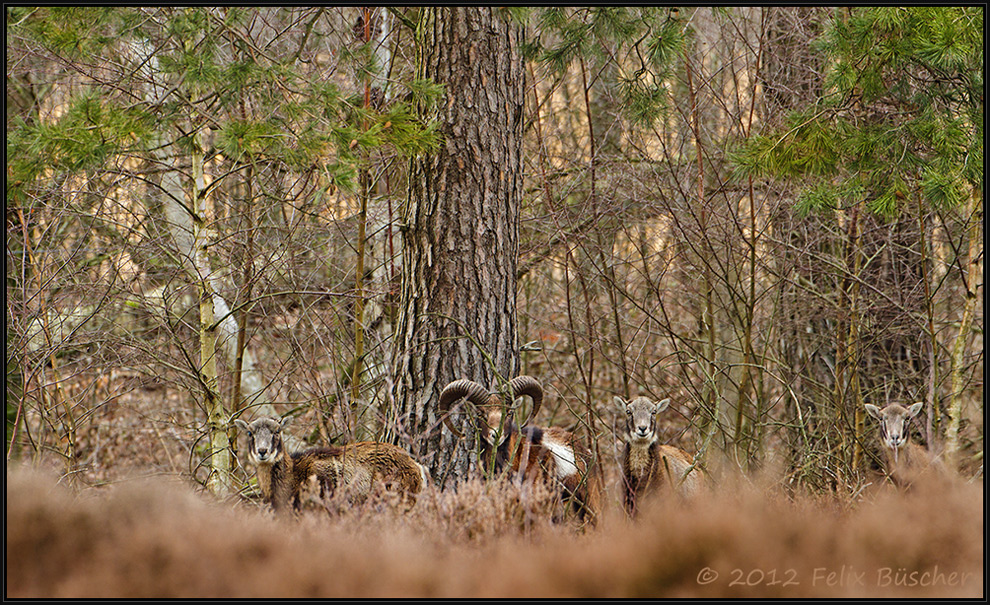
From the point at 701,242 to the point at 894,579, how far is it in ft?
18.8

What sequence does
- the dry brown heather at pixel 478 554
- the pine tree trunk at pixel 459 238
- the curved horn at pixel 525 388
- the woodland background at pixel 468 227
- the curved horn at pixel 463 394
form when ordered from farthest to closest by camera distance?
1. the pine tree trunk at pixel 459 238
2. the curved horn at pixel 525 388
3. the curved horn at pixel 463 394
4. the woodland background at pixel 468 227
5. the dry brown heather at pixel 478 554

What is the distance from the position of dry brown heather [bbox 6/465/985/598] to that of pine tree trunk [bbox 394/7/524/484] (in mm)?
2070

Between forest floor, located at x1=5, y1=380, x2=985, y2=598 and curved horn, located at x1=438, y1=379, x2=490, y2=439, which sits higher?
curved horn, located at x1=438, y1=379, x2=490, y2=439

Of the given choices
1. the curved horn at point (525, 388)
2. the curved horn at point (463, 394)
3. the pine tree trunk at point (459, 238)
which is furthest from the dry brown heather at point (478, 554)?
the pine tree trunk at point (459, 238)

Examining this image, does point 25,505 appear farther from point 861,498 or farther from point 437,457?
point 861,498

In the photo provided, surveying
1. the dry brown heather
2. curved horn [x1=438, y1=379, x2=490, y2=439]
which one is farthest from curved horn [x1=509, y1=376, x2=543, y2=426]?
the dry brown heather

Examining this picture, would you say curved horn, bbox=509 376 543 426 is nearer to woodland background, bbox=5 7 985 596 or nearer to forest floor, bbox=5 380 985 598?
woodland background, bbox=5 7 985 596

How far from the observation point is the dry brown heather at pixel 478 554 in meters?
3.50

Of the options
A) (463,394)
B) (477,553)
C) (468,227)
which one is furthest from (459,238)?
(477,553)

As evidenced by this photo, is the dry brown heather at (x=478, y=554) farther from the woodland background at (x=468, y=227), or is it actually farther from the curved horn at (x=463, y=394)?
the curved horn at (x=463, y=394)

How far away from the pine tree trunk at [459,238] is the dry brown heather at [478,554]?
6.79ft

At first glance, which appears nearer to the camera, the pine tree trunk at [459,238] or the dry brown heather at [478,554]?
the dry brown heather at [478,554]

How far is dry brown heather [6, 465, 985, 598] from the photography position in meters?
3.50

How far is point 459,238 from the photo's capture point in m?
6.50
